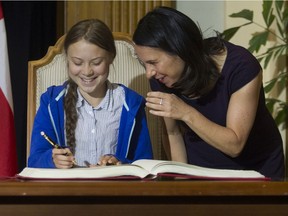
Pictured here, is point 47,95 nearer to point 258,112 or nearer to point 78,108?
point 78,108

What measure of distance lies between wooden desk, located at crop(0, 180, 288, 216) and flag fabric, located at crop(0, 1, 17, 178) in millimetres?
1209

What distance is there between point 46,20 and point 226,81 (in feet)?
5.35

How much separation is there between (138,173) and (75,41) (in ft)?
2.38

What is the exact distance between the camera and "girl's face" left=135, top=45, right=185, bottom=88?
170 cm

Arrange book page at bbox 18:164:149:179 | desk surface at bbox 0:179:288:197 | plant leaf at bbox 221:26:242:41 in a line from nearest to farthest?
desk surface at bbox 0:179:288:197 → book page at bbox 18:164:149:179 → plant leaf at bbox 221:26:242:41

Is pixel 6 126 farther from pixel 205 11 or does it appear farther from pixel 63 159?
pixel 205 11

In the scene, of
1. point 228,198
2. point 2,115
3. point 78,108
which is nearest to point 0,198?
point 228,198

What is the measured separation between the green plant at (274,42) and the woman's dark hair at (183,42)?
1.27 meters

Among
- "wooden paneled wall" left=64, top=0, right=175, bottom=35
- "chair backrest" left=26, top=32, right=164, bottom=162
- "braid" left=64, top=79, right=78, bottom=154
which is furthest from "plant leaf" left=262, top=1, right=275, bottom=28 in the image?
"braid" left=64, top=79, right=78, bottom=154

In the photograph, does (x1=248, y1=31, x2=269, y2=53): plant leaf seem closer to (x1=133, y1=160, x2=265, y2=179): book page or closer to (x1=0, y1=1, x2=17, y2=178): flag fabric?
(x1=0, y1=1, x2=17, y2=178): flag fabric

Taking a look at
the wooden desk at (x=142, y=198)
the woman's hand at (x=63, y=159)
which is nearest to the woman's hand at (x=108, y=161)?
the woman's hand at (x=63, y=159)

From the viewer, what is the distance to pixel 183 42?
1694mm

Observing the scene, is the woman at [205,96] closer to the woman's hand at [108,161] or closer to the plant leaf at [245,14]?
the woman's hand at [108,161]

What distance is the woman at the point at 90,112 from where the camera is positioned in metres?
1.89
